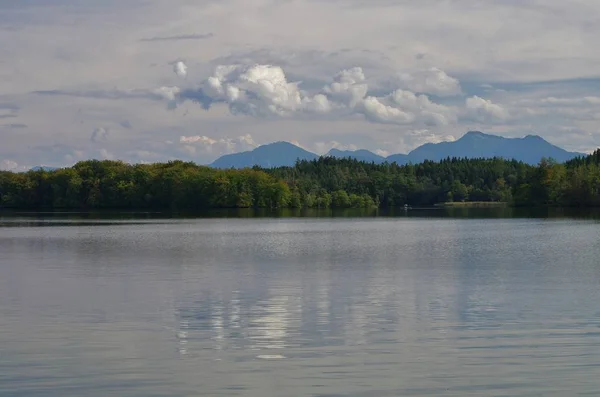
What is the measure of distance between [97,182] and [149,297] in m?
119

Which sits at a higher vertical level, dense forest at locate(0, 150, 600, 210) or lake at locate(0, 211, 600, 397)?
dense forest at locate(0, 150, 600, 210)

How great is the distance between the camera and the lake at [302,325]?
13117 mm

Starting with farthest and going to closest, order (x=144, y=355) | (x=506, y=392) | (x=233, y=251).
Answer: (x=233, y=251), (x=144, y=355), (x=506, y=392)

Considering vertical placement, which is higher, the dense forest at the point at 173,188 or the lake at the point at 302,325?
the dense forest at the point at 173,188

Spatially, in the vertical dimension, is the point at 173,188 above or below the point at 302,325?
above

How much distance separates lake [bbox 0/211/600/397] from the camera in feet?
43.0

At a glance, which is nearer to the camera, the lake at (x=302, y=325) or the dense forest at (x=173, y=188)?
the lake at (x=302, y=325)

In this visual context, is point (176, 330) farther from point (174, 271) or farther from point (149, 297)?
point (174, 271)

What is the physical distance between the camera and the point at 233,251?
130ft

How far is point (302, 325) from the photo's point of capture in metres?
18.2

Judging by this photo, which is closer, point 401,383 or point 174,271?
point 401,383

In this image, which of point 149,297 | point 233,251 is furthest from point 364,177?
point 149,297

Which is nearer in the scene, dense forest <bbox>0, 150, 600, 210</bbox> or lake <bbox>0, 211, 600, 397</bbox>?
lake <bbox>0, 211, 600, 397</bbox>

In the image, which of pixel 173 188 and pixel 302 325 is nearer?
pixel 302 325
